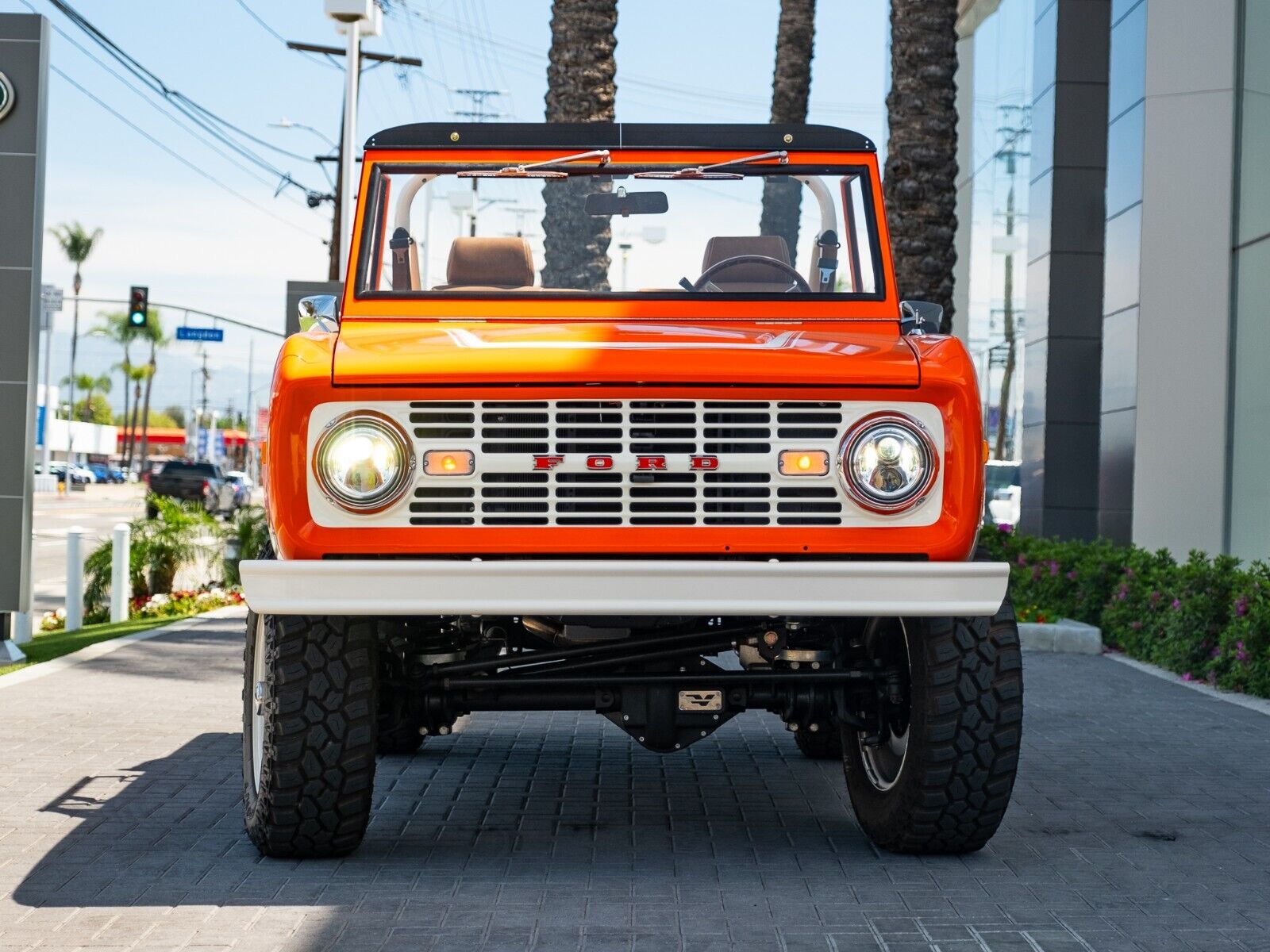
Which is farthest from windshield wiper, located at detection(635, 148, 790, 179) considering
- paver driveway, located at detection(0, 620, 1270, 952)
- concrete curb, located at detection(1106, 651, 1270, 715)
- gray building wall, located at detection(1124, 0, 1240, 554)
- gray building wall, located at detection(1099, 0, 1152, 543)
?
gray building wall, located at detection(1099, 0, 1152, 543)

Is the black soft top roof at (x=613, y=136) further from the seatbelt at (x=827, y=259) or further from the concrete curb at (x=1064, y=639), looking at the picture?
the concrete curb at (x=1064, y=639)

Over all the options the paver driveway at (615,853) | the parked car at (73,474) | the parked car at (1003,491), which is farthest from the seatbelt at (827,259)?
the parked car at (73,474)

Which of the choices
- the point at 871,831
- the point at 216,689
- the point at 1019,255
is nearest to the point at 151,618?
the point at 216,689

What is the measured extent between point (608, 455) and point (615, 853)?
1.65 metres

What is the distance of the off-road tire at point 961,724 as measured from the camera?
5355 millimetres

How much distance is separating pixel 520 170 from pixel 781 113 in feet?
51.4

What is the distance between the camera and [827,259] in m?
6.54

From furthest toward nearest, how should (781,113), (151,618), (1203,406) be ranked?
(781,113)
(151,618)
(1203,406)

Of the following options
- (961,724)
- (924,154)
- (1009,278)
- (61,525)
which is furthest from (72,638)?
(61,525)

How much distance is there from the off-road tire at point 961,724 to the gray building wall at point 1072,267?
43.4 feet

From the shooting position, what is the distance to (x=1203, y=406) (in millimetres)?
14570

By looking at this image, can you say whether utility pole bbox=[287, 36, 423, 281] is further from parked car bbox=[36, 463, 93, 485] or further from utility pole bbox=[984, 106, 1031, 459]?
parked car bbox=[36, 463, 93, 485]

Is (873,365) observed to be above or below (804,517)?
above

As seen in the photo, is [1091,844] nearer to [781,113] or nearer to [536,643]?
[536,643]
